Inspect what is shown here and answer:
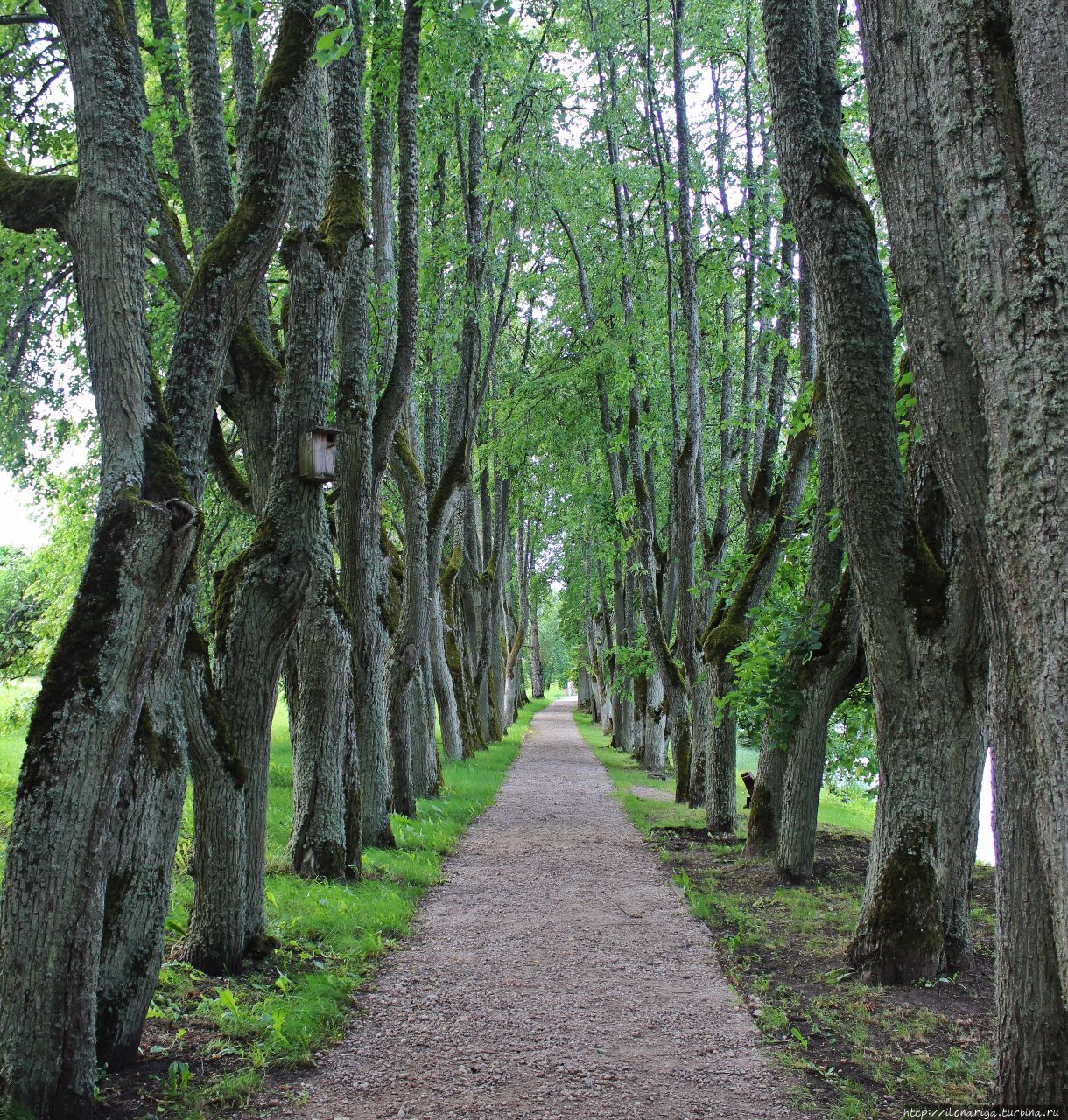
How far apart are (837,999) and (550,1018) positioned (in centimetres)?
173

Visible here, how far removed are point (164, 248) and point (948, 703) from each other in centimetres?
627

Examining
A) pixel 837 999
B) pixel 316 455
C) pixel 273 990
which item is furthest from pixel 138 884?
pixel 837 999

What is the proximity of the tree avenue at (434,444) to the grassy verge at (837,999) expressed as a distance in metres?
0.32

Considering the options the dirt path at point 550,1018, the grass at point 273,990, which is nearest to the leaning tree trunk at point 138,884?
the grass at point 273,990

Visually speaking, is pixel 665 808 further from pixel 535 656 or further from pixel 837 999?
pixel 535 656

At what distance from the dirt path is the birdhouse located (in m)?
3.37

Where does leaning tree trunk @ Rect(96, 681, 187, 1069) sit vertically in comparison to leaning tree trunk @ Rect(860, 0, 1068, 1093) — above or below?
below

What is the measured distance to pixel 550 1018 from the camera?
5289 millimetres

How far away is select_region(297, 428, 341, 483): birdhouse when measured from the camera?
624 centimetres

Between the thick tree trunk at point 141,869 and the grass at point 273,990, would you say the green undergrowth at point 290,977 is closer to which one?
the grass at point 273,990

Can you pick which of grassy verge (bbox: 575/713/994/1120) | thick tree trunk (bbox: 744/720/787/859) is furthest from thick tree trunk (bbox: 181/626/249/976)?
thick tree trunk (bbox: 744/720/787/859)

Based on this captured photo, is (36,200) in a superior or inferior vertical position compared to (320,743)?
superior

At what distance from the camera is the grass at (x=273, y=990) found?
4.07 meters

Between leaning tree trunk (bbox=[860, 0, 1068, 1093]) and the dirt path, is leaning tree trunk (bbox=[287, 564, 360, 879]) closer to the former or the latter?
the dirt path
